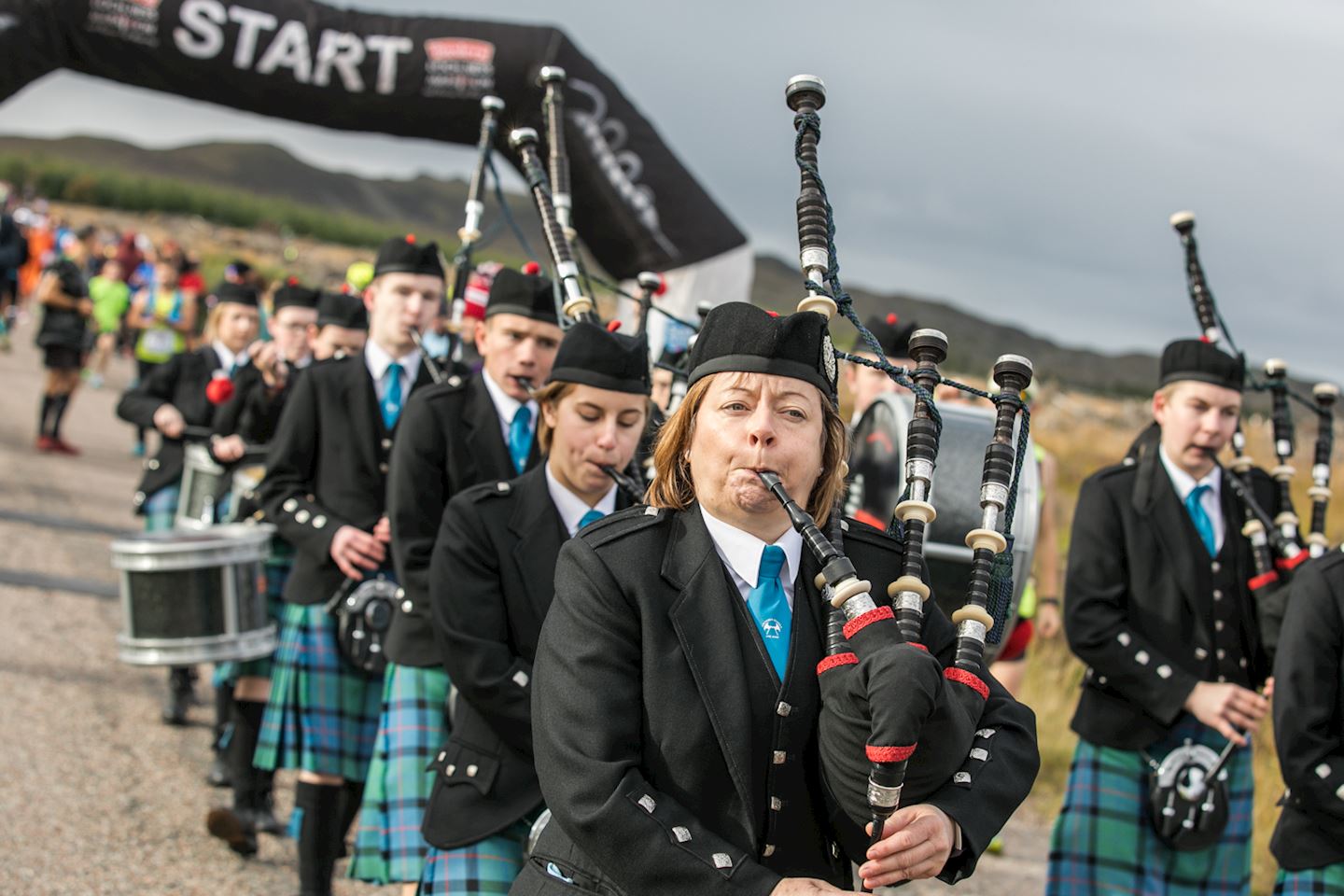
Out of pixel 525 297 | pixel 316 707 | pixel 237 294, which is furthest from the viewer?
pixel 237 294

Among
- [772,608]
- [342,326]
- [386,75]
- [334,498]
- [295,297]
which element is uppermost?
[386,75]

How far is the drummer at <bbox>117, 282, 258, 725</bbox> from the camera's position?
6582 mm

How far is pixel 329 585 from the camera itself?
446 centimetres

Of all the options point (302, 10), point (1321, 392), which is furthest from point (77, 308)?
point (1321, 392)

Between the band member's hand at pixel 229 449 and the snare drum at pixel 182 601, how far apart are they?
973 millimetres

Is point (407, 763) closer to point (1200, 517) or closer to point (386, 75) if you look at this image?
point (1200, 517)

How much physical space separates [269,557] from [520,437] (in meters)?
1.68

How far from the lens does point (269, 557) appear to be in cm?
504

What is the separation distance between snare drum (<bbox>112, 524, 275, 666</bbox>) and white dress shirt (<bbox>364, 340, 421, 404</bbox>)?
0.70 m

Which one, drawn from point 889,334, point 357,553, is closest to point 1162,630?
point 889,334

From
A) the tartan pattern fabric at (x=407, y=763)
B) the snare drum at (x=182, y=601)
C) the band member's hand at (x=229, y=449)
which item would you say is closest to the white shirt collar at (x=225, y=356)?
the band member's hand at (x=229, y=449)

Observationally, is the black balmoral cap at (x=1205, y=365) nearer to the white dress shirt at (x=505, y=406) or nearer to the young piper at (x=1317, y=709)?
the young piper at (x=1317, y=709)

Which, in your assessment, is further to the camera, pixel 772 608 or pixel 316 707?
pixel 316 707

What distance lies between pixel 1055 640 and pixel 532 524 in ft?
19.5
